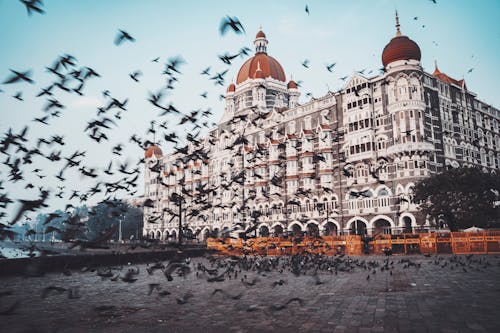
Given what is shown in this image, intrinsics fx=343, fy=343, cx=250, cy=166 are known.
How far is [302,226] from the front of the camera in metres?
43.5

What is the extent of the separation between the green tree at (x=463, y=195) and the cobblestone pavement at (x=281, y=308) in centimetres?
1870

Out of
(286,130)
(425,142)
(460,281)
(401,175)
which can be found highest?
(286,130)

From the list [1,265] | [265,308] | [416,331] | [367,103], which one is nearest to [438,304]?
[416,331]

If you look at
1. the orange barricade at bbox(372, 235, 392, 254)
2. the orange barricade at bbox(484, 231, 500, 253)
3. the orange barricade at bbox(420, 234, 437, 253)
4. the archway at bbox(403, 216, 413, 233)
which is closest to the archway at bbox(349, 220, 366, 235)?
the archway at bbox(403, 216, 413, 233)

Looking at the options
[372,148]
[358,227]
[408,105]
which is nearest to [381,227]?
[358,227]

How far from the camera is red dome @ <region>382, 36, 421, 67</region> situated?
3656 cm

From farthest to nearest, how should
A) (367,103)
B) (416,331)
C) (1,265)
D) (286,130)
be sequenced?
1. (286,130)
2. (367,103)
3. (1,265)
4. (416,331)

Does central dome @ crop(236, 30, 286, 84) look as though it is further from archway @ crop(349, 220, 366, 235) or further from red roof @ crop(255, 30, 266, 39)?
archway @ crop(349, 220, 366, 235)

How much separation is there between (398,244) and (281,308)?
21537mm

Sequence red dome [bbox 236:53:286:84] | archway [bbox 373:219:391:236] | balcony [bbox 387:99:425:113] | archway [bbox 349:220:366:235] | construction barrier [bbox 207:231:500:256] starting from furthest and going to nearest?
red dome [bbox 236:53:286:84], archway [bbox 349:220:366:235], archway [bbox 373:219:391:236], balcony [bbox 387:99:425:113], construction barrier [bbox 207:231:500:256]

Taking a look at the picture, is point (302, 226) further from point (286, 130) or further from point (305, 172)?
point (286, 130)

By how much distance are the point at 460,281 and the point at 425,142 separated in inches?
1053

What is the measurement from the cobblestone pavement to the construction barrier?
10403 millimetres

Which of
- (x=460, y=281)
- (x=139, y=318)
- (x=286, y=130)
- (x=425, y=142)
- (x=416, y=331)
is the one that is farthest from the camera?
(x=286, y=130)
